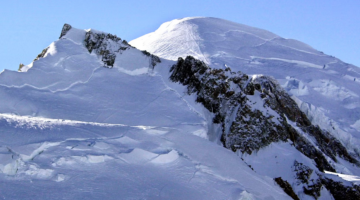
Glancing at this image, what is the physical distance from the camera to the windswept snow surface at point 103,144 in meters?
9.64

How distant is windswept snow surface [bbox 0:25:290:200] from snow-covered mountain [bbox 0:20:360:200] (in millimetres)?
41

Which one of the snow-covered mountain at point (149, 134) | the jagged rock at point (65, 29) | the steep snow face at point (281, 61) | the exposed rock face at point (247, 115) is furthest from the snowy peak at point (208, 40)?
the jagged rock at point (65, 29)

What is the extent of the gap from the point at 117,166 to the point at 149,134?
8.99ft

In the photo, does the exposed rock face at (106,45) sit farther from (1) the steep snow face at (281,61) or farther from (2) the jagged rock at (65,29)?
(1) the steep snow face at (281,61)

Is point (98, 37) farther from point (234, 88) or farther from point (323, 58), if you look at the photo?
point (323, 58)

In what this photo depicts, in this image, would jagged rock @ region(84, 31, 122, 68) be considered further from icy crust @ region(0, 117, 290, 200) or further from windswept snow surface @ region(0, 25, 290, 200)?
icy crust @ region(0, 117, 290, 200)

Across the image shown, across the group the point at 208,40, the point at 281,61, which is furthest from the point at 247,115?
the point at 208,40

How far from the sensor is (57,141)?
11383mm

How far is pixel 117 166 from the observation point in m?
10.8

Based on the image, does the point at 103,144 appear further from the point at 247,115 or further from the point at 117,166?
the point at 247,115

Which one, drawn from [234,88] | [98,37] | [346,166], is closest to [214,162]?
[234,88]

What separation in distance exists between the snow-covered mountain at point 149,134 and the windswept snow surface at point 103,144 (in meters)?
0.04

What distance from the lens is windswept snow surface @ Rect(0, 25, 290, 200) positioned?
964 cm

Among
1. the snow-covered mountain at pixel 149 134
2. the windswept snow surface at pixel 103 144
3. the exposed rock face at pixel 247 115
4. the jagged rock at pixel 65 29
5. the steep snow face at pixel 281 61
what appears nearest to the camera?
the windswept snow surface at pixel 103 144
